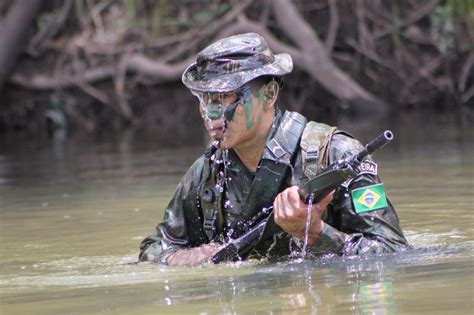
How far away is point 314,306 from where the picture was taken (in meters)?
4.24

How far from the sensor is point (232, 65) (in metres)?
5.21

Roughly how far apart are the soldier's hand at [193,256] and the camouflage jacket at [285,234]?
60 mm

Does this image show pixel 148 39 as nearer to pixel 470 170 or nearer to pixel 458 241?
pixel 470 170

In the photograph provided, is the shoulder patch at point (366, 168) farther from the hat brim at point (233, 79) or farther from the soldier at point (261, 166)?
the hat brim at point (233, 79)

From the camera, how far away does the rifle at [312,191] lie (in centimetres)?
467

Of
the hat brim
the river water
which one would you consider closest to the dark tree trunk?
the river water

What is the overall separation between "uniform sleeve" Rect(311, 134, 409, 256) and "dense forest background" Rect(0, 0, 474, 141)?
11.2m

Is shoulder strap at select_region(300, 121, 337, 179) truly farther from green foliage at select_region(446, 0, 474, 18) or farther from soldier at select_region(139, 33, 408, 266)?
green foliage at select_region(446, 0, 474, 18)

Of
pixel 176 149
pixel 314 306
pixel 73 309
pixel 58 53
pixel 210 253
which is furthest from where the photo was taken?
pixel 58 53

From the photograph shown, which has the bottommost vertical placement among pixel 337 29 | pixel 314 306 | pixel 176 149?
pixel 314 306

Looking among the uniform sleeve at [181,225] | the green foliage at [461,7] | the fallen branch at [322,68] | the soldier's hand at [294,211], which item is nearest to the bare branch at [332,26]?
the fallen branch at [322,68]

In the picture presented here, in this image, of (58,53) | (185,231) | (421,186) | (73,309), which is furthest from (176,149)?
(73,309)

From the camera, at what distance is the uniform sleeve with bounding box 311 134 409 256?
509 cm

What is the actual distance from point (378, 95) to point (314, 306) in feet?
44.1
